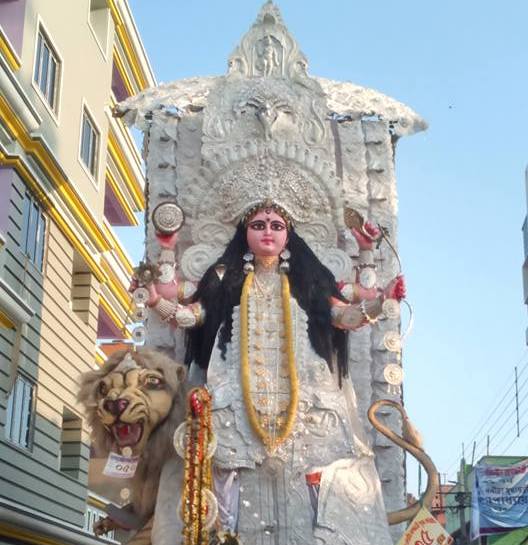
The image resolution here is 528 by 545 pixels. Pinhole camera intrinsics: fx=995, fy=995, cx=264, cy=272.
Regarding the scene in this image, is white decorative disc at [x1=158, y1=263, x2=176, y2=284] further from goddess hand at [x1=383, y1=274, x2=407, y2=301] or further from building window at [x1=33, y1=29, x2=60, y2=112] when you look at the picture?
building window at [x1=33, y1=29, x2=60, y2=112]

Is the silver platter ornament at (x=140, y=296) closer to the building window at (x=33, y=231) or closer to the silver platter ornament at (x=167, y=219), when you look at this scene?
the silver platter ornament at (x=167, y=219)

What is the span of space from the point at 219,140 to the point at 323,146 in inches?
36.1

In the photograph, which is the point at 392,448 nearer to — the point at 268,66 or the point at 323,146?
the point at 323,146

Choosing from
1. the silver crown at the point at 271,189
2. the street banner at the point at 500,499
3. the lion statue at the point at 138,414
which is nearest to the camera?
the lion statue at the point at 138,414

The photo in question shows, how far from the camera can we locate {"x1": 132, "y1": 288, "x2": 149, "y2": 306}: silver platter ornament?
7688 mm

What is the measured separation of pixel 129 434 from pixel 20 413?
7.13 meters

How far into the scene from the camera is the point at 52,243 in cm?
1533

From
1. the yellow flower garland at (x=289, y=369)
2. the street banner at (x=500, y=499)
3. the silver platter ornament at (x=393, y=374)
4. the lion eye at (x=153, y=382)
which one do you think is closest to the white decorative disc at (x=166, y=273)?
the yellow flower garland at (x=289, y=369)

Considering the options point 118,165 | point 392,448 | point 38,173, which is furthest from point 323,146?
point 118,165

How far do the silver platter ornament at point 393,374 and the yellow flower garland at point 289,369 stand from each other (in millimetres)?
815

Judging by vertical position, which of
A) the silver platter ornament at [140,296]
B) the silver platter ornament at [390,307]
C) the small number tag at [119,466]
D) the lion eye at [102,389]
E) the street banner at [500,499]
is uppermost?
the street banner at [500,499]

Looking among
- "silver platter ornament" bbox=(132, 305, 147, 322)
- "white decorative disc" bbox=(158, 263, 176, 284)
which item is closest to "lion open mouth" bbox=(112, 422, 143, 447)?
"silver platter ornament" bbox=(132, 305, 147, 322)

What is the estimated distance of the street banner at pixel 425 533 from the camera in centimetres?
710

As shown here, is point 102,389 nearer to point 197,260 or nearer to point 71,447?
point 197,260
